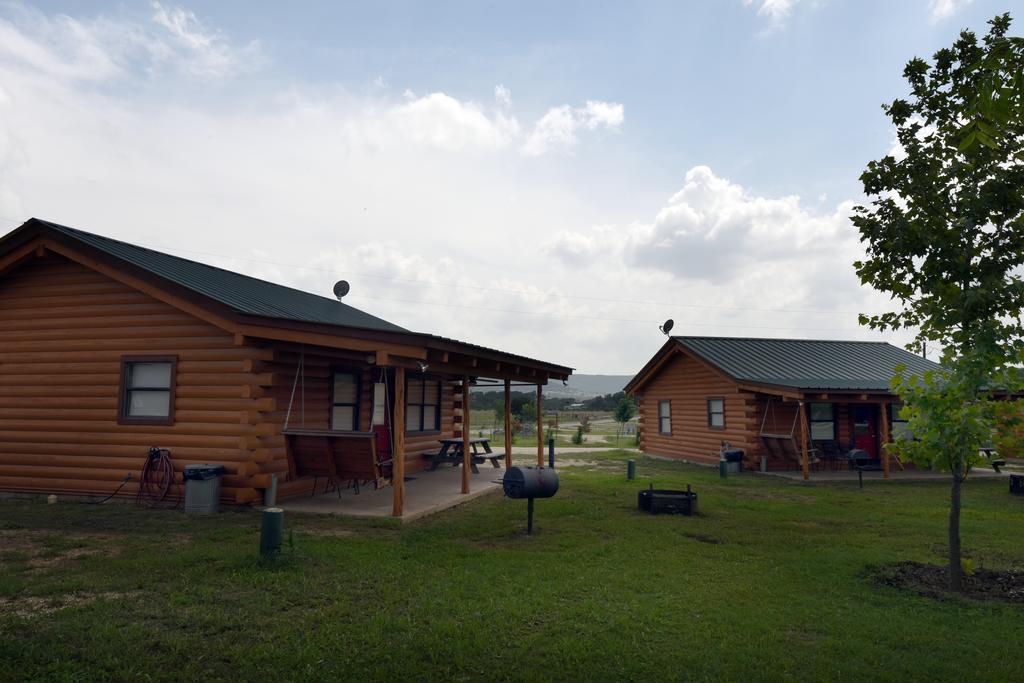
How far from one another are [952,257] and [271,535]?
8.15 m

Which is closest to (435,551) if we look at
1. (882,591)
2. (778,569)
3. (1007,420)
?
(778,569)

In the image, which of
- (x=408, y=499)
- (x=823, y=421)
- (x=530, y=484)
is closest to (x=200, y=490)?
(x=408, y=499)

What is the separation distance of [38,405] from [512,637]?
438 inches

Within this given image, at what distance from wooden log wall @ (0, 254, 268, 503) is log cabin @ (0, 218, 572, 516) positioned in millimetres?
24

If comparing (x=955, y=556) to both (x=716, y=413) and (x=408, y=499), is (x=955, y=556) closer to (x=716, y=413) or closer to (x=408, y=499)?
(x=408, y=499)

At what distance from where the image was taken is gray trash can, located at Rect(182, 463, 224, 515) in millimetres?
10086

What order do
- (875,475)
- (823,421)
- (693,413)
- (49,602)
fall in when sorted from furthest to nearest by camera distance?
1. (693,413)
2. (823,421)
3. (875,475)
4. (49,602)

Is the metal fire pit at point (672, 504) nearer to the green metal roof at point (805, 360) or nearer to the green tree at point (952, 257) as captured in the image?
the green tree at point (952, 257)

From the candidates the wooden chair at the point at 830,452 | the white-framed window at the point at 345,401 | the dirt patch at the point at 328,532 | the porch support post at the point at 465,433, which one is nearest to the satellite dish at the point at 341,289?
the white-framed window at the point at 345,401

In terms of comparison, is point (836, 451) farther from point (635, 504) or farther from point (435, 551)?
point (435, 551)

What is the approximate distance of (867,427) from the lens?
20.4 metres

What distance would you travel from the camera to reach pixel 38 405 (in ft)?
38.8

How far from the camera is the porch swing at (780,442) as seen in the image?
18.4 m

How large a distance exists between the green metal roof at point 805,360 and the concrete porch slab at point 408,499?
9.41 meters
